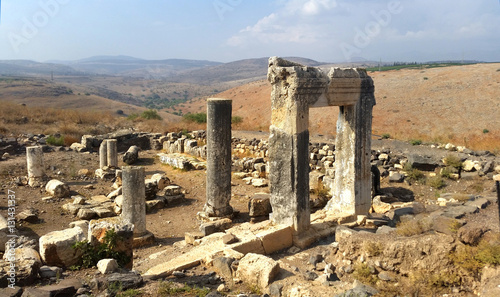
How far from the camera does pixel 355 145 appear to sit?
8.13m

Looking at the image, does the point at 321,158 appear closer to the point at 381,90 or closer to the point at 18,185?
the point at 18,185

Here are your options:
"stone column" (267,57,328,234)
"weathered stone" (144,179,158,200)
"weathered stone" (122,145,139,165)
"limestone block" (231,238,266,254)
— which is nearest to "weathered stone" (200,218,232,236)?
"limestone block" (231,238,266,254)

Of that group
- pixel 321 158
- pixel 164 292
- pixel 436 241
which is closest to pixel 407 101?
pixel 321 158

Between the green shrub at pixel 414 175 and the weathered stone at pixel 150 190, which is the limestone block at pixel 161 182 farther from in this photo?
the green shrub at pixel 414 175

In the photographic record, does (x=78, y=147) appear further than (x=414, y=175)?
Yes

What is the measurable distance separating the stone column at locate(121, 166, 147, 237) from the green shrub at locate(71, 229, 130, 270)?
2616mm

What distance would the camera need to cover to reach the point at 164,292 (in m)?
4.79

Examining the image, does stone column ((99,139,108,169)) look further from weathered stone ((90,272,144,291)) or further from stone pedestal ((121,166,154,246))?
weathered stone ((90,272,144,291))

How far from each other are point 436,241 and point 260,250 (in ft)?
9.98

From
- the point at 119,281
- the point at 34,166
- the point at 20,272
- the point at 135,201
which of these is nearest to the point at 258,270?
the point at 119,281

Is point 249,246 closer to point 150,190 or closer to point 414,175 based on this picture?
point 150,190

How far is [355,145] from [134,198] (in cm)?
532

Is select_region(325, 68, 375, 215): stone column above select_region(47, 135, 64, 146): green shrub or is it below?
above

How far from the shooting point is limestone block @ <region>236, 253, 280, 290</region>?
5.63m
